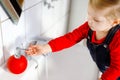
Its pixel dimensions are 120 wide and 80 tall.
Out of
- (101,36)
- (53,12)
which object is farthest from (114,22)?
(53,12)

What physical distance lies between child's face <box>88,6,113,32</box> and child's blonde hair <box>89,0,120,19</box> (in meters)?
0.01

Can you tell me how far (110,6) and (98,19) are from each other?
67mm

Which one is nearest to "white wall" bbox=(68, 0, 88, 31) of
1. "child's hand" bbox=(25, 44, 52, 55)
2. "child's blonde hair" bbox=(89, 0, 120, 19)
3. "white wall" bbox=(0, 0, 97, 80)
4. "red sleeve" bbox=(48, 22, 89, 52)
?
"white wall" bbox=(0, 0, 97, 80)

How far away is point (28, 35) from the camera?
1140mm

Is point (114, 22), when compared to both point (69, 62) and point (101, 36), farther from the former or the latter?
point (69, 62)

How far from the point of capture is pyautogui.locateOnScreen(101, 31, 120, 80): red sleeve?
890mm

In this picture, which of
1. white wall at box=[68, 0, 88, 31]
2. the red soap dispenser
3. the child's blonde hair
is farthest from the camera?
white wall at box=[68, 0, 88, 31]

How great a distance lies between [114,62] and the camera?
918 millimetres

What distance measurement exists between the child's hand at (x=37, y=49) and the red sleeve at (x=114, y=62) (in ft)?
0.93

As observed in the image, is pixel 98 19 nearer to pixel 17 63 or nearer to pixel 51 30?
pixel 17 63

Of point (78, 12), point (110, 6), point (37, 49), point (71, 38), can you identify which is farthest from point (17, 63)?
point (78, 12)

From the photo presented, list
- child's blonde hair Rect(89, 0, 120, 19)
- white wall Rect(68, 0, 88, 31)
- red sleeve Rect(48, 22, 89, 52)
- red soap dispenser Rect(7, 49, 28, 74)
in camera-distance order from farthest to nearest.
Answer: white wall Rect(68, 0, 88, 31) < red sleeve Rect(48, 22, 89, 52) < red soap dispenser Rect(7, 49, 28, 74) < child's blonde hair Rect(89, 0, 120, 19)

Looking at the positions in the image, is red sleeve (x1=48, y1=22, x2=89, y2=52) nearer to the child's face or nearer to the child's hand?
the child's hand

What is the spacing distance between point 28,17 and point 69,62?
310 mm
